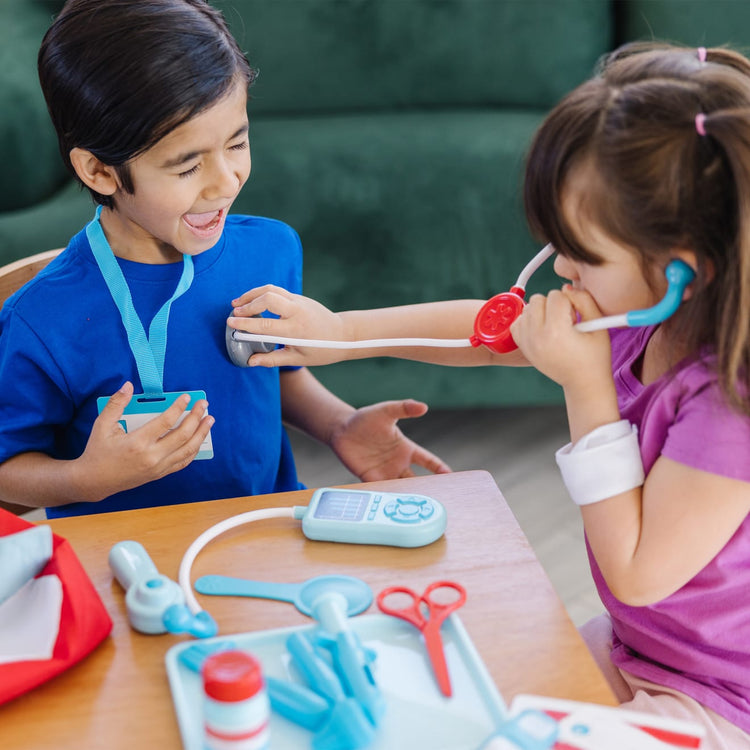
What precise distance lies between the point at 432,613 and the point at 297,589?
11 cm

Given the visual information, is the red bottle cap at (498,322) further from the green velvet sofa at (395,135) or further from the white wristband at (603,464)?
the green velvet sofa at (395,135)

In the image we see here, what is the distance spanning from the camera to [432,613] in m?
0.69

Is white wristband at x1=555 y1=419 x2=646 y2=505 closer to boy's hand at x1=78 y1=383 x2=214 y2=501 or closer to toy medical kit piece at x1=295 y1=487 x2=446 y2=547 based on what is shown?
toy medical kit piece at x1=295 y1=487 x2=446 y2=547

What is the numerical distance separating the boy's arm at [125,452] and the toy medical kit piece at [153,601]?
19 centimetres

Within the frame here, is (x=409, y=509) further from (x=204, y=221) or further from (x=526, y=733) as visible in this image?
(x=204, y=221)

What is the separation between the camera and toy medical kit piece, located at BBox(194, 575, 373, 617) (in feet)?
2.36

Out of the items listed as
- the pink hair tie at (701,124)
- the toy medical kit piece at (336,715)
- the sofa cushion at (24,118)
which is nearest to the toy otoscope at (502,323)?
the pink hair tie at (701,124)

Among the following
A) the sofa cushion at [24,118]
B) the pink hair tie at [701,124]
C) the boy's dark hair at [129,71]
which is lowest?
the sofa cushion at [24,118]

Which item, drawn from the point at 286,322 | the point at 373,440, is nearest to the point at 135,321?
the point at 286,322

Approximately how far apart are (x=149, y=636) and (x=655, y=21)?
77.2 inches

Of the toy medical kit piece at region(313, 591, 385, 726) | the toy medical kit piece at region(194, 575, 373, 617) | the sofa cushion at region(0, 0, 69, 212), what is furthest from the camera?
the sofa cushion at region(0, 0, 69, 212)

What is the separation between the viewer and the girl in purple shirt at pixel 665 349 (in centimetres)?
73

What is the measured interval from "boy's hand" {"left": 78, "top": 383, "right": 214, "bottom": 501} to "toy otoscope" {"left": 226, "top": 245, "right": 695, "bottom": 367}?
11 cm

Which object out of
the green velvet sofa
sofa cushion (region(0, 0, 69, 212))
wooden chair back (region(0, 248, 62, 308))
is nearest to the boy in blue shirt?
wooden chair back (region(0, 248, 62, 308))
